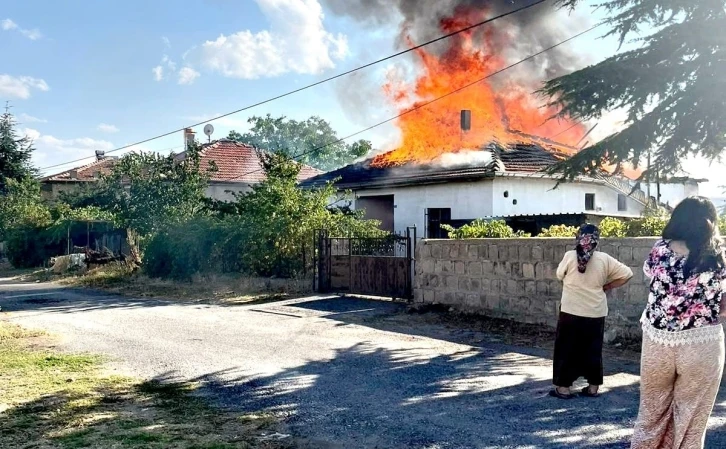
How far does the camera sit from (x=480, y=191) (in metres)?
20.3

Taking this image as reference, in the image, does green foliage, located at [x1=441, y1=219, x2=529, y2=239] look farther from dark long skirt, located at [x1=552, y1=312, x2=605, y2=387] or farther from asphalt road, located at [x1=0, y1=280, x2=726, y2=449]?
dark long skirt, located at [x1=552, y1=312, x2=605, y2=387]

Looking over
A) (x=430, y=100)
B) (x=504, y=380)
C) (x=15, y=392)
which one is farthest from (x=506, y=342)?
(x=430, y=100)

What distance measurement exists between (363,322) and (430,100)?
42.9 ft

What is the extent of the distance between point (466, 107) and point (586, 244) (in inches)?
690

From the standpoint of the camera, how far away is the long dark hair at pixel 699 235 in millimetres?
4012

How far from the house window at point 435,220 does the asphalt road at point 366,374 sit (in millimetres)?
7916

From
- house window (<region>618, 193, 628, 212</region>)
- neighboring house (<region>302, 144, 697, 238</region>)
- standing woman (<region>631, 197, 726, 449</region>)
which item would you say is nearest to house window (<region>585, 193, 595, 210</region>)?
neighboring house (<region>302, 144, 697, 238</region>)

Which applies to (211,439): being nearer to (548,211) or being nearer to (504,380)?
(504,380)

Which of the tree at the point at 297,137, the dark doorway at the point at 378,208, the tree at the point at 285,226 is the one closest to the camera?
the tree at the point at 285,226

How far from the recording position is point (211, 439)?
5.21 meters

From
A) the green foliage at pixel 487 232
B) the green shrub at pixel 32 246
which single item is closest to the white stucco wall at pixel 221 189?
the green shrub at pixel 32 246

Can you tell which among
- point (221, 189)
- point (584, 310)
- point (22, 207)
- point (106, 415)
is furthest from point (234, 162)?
point (584, 310)

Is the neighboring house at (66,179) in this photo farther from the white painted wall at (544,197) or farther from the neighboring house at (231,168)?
the white painted wall at (544,197)

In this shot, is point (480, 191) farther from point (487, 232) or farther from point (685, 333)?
point (685, 333)
